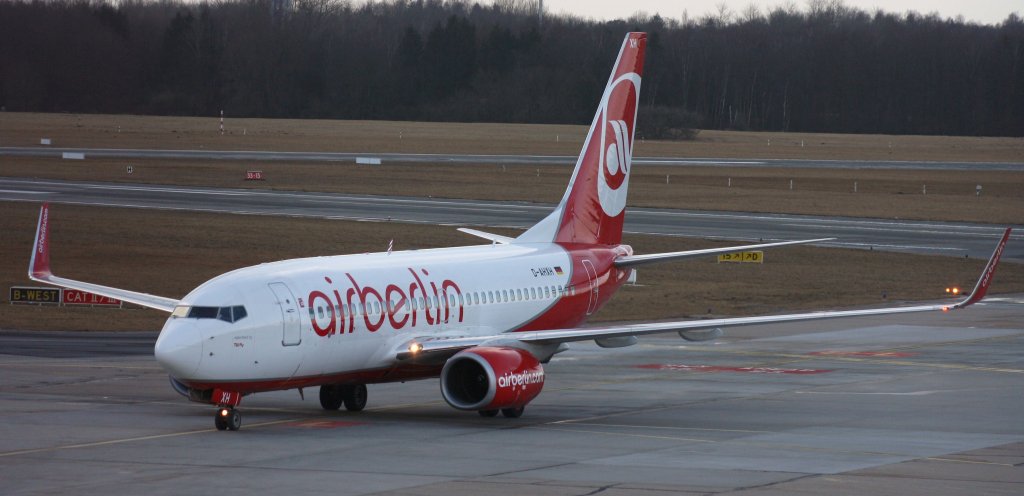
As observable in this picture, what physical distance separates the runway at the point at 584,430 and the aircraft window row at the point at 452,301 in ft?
8.23

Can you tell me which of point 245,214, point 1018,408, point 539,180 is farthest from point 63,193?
point 1018,408

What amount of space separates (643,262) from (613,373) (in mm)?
4031

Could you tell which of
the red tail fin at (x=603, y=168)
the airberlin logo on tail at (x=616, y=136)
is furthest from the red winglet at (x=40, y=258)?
the airberlin logo on tail at (x=616, y=136)

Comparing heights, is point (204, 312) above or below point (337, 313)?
above

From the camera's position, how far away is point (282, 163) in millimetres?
129000

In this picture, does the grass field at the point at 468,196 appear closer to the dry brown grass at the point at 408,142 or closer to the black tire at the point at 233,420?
the dry brown grass at the point at 408,142

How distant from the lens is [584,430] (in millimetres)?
30469

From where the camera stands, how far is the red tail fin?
130 ft

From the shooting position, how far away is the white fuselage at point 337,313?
29.0 meters

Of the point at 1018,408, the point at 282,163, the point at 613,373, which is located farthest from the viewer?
the point at 282,163

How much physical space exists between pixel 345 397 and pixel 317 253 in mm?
34732

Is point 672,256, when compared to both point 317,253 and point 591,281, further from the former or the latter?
point 317,253

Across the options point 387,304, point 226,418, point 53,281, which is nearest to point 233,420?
point 226,418

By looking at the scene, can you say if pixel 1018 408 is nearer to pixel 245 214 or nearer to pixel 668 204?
pixel 245 214
